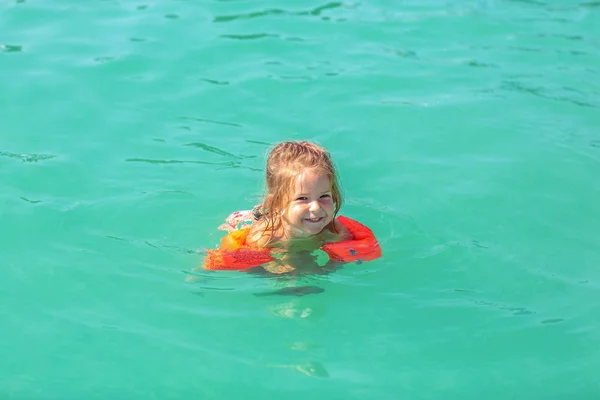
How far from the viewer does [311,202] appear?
16.1 feet

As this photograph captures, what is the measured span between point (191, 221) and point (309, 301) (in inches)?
50.1

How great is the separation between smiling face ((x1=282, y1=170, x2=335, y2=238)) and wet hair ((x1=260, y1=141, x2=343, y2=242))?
30mm

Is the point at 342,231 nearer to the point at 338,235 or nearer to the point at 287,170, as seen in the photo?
the point at 338,235

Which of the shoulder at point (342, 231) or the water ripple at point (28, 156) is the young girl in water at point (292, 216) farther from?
the water ripple at point (28, 156)

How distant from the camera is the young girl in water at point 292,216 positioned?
4.89 metres

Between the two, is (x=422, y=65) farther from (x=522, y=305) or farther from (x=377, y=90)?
(x=522, y=305)

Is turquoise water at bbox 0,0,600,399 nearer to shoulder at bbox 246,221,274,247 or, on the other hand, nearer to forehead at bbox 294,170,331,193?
shoulder at bbox 246,221,274,247

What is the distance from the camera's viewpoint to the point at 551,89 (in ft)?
25.6

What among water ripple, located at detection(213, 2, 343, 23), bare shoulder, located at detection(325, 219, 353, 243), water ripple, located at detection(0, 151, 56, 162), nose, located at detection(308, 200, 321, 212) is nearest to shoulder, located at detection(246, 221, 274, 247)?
bare shoulder, located at detection(325, 219, 353, 243)

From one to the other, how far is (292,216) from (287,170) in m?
0.26

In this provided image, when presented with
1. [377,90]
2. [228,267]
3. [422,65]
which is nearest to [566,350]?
[228,267]

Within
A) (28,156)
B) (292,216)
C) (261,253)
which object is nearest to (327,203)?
(292,216)

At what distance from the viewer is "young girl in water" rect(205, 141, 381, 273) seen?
16.0 ft

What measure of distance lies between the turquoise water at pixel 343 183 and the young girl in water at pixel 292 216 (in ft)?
0.58
